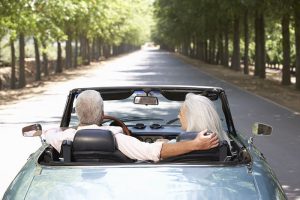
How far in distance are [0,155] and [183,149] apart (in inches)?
259

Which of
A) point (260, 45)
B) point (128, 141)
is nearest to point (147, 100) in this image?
point (128, 141)

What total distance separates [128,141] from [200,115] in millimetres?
513

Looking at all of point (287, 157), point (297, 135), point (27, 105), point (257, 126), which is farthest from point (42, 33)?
point (257, 126)

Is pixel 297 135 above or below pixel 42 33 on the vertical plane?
below

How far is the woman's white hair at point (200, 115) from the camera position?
3680 mm

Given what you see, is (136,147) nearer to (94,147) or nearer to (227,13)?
(94,147)

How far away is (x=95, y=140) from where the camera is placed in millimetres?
3539

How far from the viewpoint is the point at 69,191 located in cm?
312

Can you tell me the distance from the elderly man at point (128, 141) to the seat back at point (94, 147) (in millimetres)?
90

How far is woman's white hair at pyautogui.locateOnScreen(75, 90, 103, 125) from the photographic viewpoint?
3770mm

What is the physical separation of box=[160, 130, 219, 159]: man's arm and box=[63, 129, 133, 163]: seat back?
0.99 feet

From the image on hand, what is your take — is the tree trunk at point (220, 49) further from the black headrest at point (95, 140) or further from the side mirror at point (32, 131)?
the black headrest at point (95, 140)

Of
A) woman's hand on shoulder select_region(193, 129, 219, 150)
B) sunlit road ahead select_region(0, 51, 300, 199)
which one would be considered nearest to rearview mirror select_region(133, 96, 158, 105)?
woman's hand on shoulder select_region(193, 129, 219, 150)

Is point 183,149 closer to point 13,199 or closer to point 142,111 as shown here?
Answer: point 13,199
